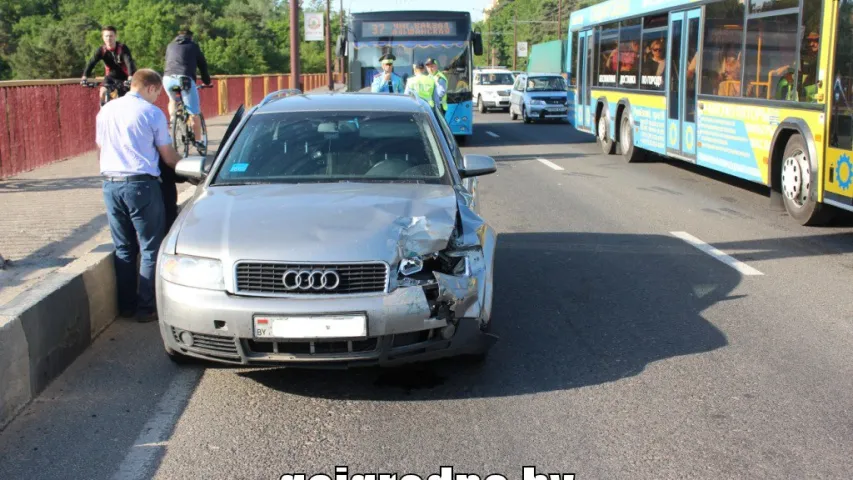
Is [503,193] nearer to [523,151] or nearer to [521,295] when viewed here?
[521,295]

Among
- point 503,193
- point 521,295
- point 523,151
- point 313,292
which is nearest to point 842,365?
point 521,295

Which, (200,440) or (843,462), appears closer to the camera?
(843,462)

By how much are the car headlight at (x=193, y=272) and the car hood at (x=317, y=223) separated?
5 centimetres

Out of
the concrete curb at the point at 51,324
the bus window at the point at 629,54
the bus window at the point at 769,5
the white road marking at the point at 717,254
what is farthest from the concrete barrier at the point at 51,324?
the bus window at the point at 629,54

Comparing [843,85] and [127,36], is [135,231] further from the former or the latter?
[127,36]

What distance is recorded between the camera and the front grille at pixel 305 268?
16.0ft

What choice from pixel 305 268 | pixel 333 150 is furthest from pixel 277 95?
pixel 305 268

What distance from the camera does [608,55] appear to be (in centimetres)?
1944

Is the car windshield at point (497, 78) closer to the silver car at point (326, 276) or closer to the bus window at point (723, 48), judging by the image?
the bus window at point (723, 48)

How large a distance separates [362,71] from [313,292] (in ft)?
56.3

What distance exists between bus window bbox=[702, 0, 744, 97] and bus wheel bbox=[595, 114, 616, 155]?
5.37 meters

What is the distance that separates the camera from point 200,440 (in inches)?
181

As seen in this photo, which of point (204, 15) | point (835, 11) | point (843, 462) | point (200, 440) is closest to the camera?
point (843, 462)

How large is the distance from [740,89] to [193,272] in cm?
954
